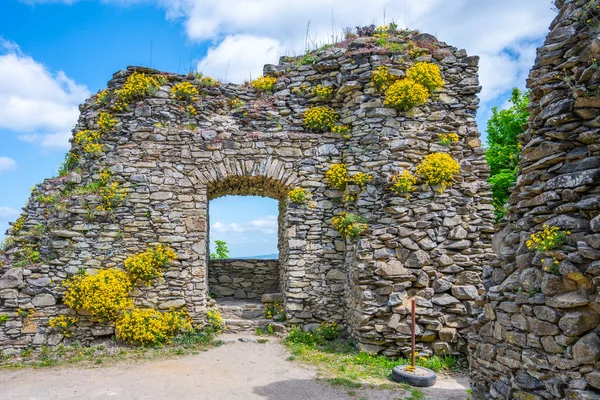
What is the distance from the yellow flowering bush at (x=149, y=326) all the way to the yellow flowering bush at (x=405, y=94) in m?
6.46

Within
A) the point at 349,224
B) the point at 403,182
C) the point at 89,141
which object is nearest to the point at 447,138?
the point at 403,182

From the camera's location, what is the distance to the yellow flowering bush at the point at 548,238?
4035mm

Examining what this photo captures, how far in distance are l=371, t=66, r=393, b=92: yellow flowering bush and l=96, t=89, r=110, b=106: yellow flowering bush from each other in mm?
6405

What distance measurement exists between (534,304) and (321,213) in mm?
5599

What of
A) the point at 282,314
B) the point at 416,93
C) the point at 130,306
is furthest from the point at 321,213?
Answer: the point at 130,306

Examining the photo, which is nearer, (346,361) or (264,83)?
(346,361)

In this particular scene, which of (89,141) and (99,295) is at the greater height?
(89,141)

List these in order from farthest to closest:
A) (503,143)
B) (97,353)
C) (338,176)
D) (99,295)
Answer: (503,143) → (338,176) → (99,295) → (97,353)

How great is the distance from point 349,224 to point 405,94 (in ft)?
10.1

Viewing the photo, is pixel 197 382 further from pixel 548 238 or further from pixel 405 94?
pixel 405 94

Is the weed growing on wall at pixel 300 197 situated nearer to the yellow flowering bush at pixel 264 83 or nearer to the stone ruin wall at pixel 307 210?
the stone ruin wall at pixel 307 210

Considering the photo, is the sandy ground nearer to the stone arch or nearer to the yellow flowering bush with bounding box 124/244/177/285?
the yellow flowering bush with bounding box 124/244/177/285

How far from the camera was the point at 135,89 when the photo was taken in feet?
32.3

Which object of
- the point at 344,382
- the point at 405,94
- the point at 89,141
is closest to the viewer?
the point at 344,382
